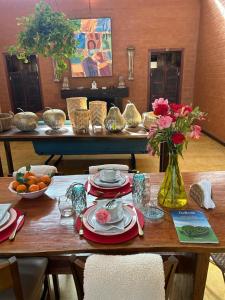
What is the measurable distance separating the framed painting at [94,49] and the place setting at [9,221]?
507 centimetres

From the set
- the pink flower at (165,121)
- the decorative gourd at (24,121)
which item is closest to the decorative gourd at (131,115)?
the decorative gourd at (24,121)

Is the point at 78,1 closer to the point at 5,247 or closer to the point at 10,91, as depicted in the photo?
the point at 10,91

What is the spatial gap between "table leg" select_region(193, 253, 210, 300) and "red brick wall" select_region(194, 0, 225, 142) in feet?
13.3

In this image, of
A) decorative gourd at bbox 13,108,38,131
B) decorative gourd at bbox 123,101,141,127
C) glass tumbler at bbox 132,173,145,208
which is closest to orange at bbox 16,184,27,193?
glass tumbler at bbox 132,173,145,208

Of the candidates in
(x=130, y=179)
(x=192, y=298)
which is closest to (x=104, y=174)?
(x=130, y=179)

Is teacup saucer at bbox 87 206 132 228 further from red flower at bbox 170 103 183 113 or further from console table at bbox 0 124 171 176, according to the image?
console table at bbox 0 124 171 176

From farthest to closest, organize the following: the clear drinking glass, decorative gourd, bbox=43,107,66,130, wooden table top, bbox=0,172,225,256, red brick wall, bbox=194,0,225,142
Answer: red brick wall, bbox=194,0,225,142 → decorative gourd, bbox=43,107,66,130 → the clear drinking glass → wooden table top, bbox=0,172,225,256

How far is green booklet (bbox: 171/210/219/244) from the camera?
981mm

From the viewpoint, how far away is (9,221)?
1105 millimetres

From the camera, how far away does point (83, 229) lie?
3.46 feet

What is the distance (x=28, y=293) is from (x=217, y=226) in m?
0.93

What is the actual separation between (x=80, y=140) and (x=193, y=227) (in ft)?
5.69

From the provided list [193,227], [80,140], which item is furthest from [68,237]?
[80,140]

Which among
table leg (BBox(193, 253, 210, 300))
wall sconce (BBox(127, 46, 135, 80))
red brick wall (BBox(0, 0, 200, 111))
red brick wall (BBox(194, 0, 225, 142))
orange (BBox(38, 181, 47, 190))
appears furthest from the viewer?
wall sconce (BBox(127, 46, 135, 80))
